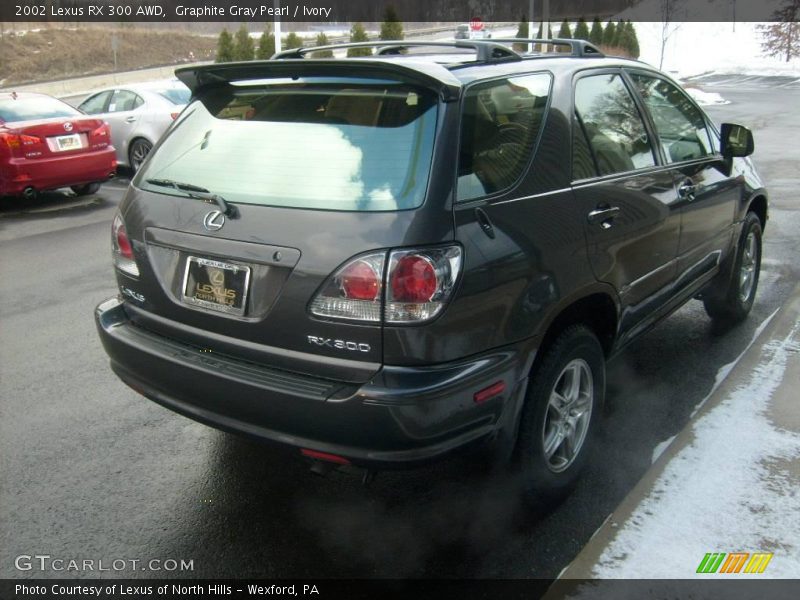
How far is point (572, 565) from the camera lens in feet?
9.10

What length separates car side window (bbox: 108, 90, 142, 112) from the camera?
12.6 m

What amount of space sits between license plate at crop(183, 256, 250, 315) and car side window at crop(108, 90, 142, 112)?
419 inches

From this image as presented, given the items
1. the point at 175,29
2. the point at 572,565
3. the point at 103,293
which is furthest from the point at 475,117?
the point at 175,29

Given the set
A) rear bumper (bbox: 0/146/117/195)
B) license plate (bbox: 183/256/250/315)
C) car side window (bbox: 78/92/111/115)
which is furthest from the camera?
car side window (bbox: 78/92/111/115)

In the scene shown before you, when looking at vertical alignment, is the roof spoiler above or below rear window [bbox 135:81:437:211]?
Result: above

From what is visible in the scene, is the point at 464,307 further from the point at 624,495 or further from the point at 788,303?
the point at 788,303

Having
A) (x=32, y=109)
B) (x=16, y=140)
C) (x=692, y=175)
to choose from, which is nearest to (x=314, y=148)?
(x=692, y=175)

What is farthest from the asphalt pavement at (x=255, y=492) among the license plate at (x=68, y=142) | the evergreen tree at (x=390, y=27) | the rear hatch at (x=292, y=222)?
the evergreen tree at (x=390, y=27)

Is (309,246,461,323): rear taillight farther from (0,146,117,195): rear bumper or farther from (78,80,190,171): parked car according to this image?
(78,80,190,171): parked car

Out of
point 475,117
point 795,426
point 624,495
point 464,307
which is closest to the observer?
point 464,307

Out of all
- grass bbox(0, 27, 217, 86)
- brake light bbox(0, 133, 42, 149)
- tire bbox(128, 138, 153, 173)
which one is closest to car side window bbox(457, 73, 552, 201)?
brake light bbox(0, 133, 42, 149)

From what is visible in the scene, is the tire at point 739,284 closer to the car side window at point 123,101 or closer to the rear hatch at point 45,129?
the rear hatch at point 45,129

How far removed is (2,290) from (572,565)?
552cm

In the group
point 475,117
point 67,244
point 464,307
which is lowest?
point 67,244
